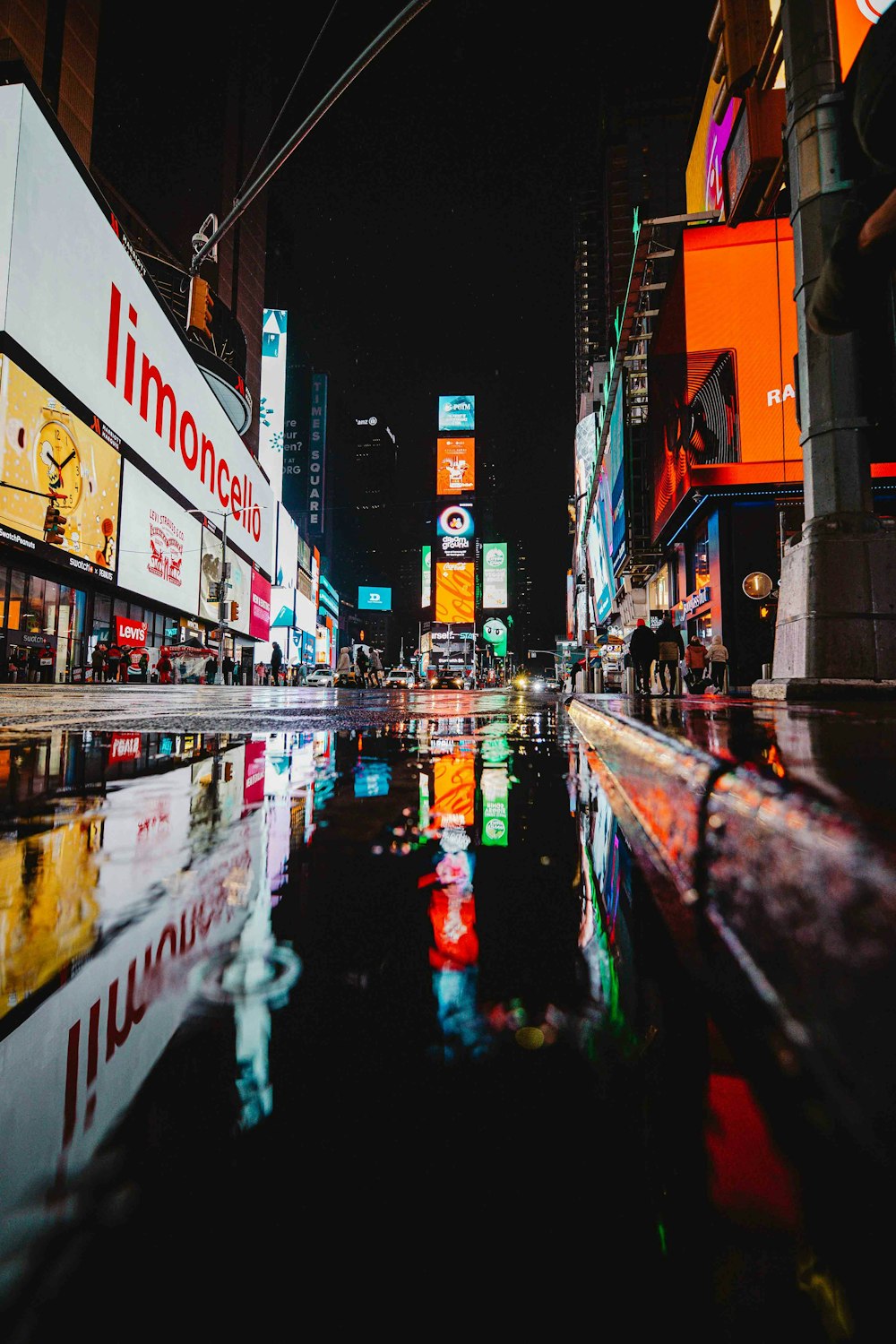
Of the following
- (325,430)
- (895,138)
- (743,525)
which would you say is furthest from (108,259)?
(325,430)

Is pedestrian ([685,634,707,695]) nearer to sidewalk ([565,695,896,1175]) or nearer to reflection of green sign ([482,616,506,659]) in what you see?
sidewalk ([565,695,896,1175])

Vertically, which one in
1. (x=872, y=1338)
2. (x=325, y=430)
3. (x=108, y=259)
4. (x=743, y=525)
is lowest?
(x=872, y=1338)

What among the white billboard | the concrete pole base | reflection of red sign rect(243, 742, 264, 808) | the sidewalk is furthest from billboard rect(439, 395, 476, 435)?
the sidewalk

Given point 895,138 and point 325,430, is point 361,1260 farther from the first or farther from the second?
point 325,430

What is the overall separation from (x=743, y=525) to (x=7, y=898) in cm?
1938

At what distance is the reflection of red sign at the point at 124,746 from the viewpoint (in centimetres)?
202

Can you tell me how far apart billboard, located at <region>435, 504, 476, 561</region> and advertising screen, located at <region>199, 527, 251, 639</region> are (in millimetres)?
39368

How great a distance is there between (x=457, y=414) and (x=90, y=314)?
210ft

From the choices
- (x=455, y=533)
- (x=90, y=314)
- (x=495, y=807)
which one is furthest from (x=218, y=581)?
(x=455, y=533)

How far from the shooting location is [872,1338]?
0.83ft

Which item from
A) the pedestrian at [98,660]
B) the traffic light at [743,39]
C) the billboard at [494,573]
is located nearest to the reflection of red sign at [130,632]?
the pedestrian at [98,660]

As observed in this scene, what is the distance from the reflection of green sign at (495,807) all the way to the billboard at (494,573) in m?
93.3

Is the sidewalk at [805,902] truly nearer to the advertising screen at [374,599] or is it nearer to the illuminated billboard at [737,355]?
the illuminated billboard at [737,355]

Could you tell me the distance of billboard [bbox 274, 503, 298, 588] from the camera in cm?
5175
